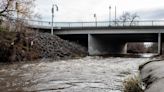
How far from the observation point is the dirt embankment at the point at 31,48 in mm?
45625

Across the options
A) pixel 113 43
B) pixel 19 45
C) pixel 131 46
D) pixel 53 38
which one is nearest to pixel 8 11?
pixel 19 45

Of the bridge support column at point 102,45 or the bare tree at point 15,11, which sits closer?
the bare tree at point 15,11

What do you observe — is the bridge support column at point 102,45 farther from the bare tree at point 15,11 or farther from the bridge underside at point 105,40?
the bare tree at point 15,11

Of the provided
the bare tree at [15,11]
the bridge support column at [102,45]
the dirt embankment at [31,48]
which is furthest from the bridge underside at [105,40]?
the bare tree at [15,11]

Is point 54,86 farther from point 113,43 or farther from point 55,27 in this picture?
point 113,43

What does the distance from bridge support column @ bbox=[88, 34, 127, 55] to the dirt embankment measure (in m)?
6.78

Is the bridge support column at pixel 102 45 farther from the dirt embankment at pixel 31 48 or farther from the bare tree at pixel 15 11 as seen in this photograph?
the bare tree at pixel 15 11

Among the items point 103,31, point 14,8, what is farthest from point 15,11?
point 103,31

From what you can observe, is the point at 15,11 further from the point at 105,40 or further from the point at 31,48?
the point at 105,40

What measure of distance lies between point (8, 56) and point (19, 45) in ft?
8.89

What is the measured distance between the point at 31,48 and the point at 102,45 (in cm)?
2890

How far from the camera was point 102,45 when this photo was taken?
7844cm

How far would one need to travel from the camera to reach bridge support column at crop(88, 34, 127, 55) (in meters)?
72.1

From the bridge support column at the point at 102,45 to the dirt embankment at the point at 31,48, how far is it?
6.78 meters
